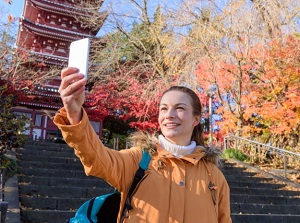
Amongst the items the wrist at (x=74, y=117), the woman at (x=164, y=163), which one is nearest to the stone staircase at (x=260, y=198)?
the woman at (x=164, y=163)

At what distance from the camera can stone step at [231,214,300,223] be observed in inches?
189

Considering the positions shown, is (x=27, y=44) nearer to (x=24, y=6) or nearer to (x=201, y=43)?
(x=24, y=6)

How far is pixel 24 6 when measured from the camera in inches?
790

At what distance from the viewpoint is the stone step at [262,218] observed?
4809 millimetres

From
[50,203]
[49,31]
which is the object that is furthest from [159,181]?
[49,31]

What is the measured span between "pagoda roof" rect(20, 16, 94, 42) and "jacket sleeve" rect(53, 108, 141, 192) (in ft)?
55.6

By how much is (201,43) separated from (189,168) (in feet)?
28.2

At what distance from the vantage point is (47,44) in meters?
18.8

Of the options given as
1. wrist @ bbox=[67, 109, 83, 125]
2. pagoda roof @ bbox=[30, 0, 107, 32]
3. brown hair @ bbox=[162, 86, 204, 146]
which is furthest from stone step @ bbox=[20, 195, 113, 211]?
pagoda roof @ bbox=[30, 0, 107, 32]

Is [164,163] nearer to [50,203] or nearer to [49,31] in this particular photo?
[50,203]

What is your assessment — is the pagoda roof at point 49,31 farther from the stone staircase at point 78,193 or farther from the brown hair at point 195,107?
the brown hair at point 195,107

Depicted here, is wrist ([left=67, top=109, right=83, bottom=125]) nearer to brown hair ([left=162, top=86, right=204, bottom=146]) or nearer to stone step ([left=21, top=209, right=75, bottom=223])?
brown hair ([left=162, top=86, right=204, bottom=146])

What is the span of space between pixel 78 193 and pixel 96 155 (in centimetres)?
429

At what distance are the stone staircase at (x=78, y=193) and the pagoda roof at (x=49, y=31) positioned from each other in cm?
1089
